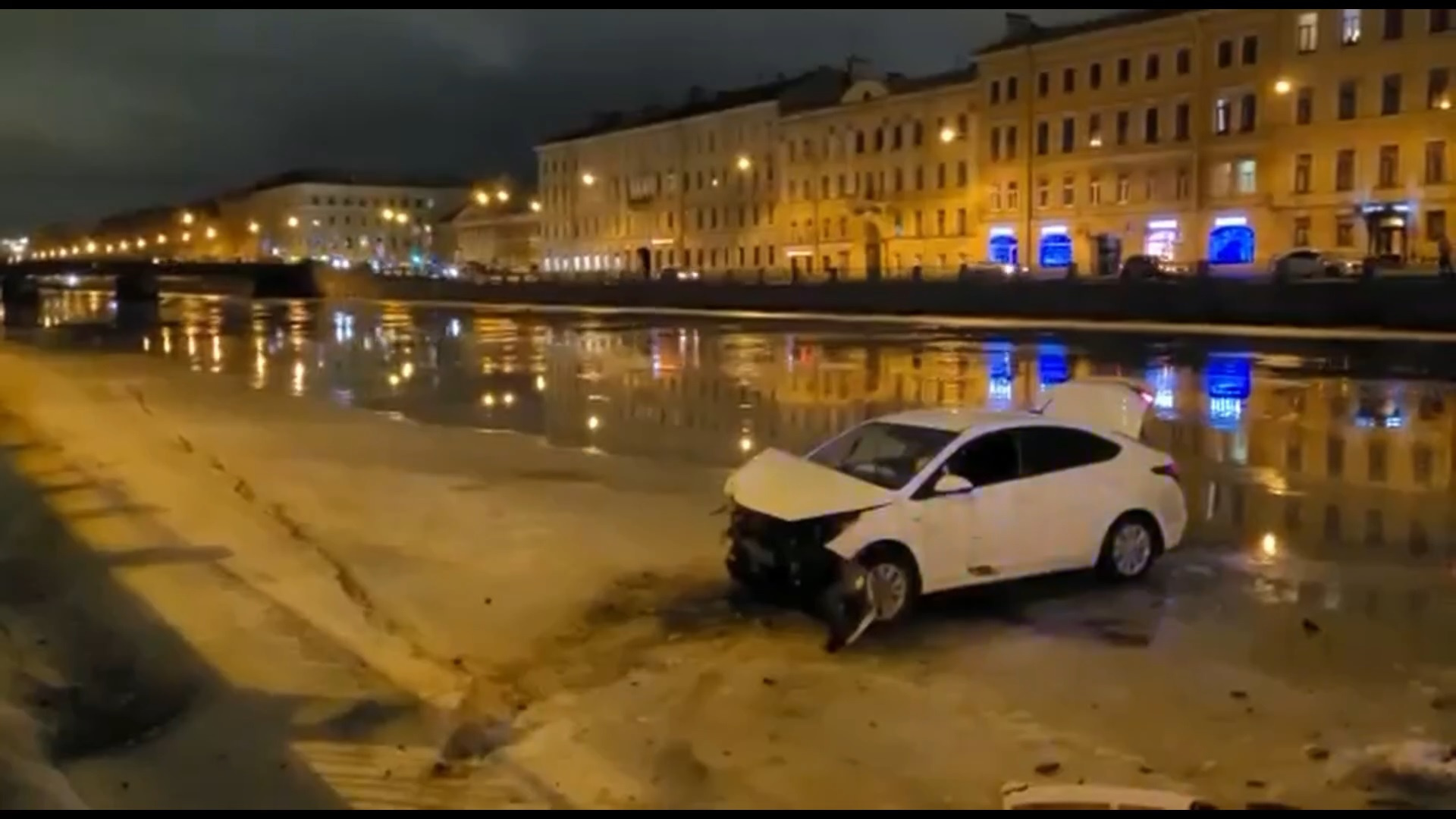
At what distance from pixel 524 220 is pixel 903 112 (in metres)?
72.0

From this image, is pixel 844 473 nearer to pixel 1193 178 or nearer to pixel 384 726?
pixel 384 726

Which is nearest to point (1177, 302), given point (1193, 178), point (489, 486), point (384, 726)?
point (1193, 178)

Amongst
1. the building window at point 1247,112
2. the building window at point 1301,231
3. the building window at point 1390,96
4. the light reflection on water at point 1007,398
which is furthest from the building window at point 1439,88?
the light reflection on water at point 1007,398

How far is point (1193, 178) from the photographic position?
75688 mm

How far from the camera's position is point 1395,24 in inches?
2596

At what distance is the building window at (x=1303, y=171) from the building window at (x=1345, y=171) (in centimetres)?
142

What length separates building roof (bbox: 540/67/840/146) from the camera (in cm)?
11550

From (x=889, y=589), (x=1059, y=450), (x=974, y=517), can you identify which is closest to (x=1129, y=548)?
(x=1059, y=450)

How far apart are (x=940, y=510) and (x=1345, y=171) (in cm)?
6492

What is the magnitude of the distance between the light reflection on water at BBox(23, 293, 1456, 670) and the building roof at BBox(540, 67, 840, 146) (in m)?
61.4

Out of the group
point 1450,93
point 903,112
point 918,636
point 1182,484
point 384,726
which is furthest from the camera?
point 903,112

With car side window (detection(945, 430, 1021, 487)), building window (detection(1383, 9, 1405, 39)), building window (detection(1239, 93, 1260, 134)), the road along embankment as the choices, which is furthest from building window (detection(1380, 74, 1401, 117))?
car side window (detection(945, 430, 1021, 487))

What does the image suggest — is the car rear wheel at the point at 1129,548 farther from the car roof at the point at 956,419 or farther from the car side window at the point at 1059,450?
the car roof at the point at 956,419

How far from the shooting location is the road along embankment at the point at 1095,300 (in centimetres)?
4462
